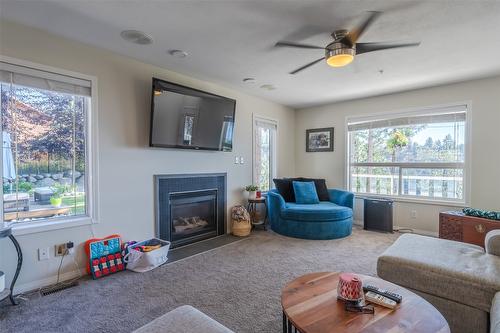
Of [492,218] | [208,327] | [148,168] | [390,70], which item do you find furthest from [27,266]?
[492,218]

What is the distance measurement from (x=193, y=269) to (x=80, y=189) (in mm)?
1503

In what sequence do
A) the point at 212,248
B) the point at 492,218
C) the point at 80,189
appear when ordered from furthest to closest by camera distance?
the point at 212,248, the point at 492,218, the point at 80,189

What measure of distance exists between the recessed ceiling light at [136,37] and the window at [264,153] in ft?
8.20

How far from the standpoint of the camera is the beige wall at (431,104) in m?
3.63

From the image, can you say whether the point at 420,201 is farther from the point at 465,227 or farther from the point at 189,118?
the point at 189,118

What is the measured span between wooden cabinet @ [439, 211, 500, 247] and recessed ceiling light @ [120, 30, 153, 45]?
4.25 m

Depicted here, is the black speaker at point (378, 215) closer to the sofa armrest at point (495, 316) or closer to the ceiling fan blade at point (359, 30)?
the sofa armrest at point (495, 316)

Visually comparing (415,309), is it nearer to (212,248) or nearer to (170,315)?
(170,315)

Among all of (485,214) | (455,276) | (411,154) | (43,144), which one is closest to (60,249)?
(43,144)

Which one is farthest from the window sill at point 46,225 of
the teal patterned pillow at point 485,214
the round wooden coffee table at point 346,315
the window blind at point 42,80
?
the teal patterned pillow at point 485,214

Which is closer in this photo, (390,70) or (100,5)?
(100,5)

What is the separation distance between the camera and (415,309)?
1.34m

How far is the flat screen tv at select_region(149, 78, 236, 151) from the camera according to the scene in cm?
312

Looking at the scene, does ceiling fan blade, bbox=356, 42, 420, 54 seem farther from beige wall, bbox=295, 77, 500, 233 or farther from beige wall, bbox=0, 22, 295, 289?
beige wall, bbox=295, 77, 500, 233
